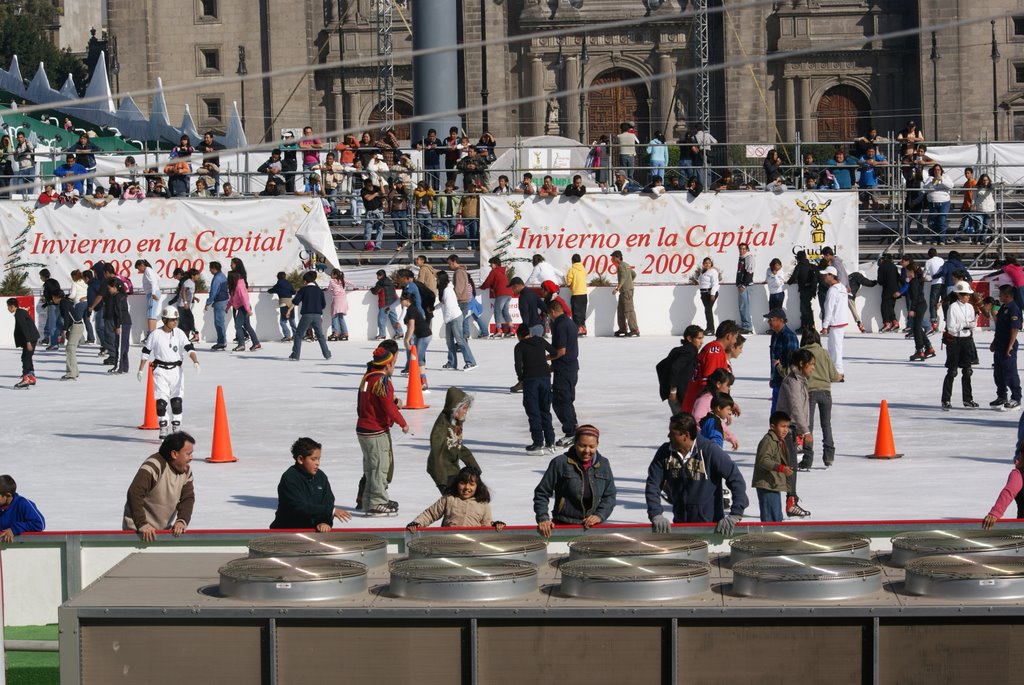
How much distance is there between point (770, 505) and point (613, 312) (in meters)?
18.1

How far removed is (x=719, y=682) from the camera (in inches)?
261

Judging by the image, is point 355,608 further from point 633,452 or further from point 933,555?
point 633,452

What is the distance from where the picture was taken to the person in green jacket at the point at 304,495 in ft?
35.0

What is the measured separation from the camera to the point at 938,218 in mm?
33875

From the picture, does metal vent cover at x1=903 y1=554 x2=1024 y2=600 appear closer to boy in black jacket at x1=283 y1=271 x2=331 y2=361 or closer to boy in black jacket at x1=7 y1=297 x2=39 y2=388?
boy in black jacket at x1=7 y1=297 x2=39 y2=388

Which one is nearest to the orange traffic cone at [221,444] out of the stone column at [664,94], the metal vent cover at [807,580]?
the metal vent cover at [807,580]

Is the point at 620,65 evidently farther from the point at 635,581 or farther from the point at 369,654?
the point at 369,654

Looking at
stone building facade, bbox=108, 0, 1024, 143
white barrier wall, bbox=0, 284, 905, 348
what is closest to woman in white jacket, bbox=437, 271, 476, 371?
white barrier wall, bbox=0, 284, 905, 348

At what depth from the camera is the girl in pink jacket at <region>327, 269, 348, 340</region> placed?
2876 cm

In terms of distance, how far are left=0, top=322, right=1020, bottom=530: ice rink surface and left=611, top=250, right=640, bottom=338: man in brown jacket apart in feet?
5.83

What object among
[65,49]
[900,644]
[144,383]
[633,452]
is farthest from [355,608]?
[65,49]

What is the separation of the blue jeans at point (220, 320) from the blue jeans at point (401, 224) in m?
6.21

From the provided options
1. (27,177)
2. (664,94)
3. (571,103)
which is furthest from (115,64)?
(27,177)

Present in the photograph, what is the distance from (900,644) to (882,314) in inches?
917
